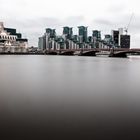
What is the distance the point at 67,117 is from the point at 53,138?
3.02 m

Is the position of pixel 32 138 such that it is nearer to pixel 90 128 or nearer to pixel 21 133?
pixel 21 133

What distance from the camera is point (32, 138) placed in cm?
1034

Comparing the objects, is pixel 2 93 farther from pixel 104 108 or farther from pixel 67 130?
pixel 67 130

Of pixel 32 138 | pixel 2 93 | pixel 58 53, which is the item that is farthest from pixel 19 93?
pixel 58 53

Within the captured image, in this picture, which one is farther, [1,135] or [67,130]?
[67,130]

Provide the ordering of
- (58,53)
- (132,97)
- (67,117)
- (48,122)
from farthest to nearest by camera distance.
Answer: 1. (58,53)
2. (132,97)
3. (67,117)
4. (48,122)

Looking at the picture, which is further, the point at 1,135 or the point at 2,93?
the point at 2,93

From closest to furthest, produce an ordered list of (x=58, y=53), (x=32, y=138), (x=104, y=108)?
(x=32, y=138), (x=104, y=108), (x=58, y=53)

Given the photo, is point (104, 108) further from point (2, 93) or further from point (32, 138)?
point (2, 93)

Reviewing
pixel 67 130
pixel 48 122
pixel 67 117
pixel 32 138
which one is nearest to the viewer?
pixel 32 138

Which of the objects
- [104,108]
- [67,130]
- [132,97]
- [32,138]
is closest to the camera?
[32,138]

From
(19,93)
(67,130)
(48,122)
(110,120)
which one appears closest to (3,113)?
(48,122)

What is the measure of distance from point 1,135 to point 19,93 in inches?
407

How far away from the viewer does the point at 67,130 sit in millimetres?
11352
